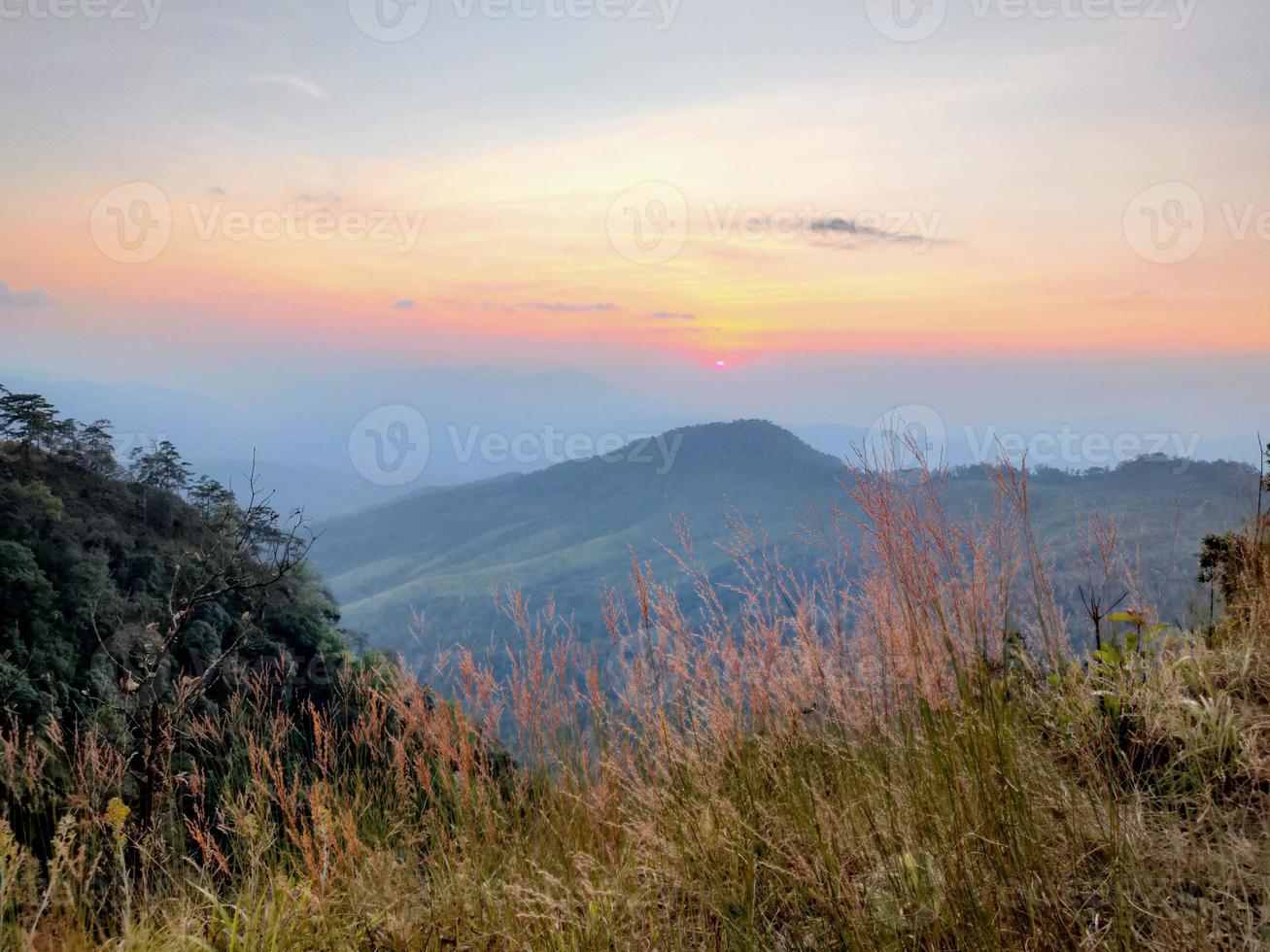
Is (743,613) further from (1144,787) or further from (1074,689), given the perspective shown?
(1144,787)

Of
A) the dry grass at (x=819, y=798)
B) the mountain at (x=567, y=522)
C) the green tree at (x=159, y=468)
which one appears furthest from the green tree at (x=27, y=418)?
the mountain at (x=567, y=522)

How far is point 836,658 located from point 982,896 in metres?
0.98

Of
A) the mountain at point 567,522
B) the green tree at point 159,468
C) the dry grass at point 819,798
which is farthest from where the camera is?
the mountain at point 567,522

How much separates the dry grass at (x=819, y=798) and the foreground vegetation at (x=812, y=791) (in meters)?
0.01

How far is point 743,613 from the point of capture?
3158 millimetres

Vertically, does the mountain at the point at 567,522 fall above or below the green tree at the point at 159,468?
below

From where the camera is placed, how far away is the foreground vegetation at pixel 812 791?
2.07 meters

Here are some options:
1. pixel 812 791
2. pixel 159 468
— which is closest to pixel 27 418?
pixel 159 468

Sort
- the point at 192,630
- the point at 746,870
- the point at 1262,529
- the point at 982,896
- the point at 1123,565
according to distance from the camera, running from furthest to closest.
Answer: the point at 192,630
the point at 1262,529
the point at 1123,565
the point at 746,870
the point at 982,896

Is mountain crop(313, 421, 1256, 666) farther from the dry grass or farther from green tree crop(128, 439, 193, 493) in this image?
the dry grass

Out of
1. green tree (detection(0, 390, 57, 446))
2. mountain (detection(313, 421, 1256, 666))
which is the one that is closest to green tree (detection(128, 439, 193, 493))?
green tree (detection(0, 390, 57, 446))

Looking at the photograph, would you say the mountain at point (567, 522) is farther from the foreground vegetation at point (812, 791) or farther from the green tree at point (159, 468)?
the foreground vegetation at point (812, 791)

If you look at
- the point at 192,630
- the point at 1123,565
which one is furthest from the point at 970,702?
the point at 192,630

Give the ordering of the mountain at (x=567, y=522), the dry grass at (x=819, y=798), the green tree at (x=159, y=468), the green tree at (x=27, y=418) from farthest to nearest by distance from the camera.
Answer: the mountain at (x=567, y=522) < the green tree at (x=159, y=468) < the green tree at (x=27, y=418) < the dry grass at (x=819, y=798)
